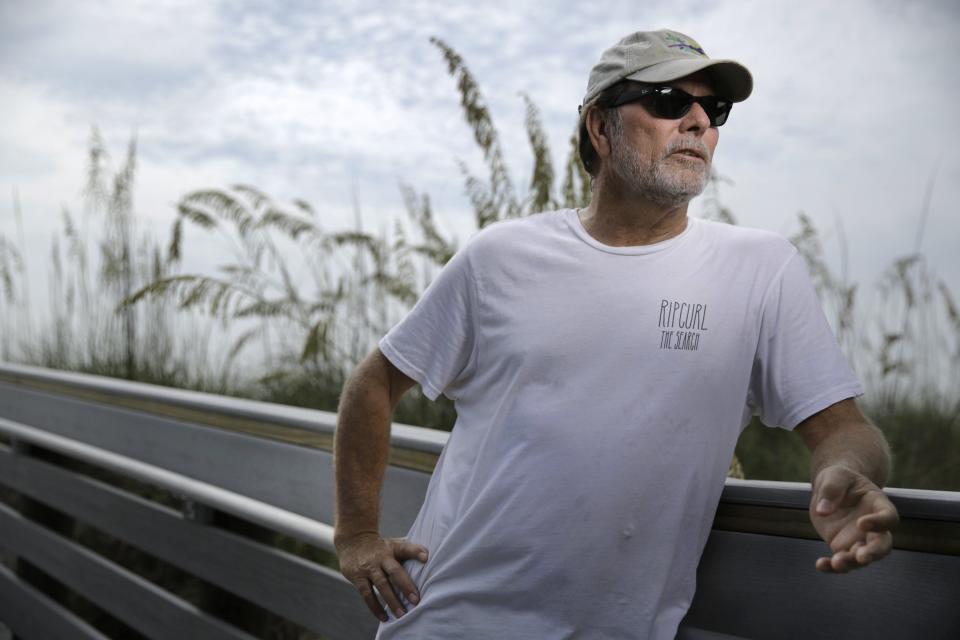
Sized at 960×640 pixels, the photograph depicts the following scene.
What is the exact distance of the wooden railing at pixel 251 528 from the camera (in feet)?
4.09

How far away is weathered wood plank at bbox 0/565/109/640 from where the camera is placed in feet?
11.3

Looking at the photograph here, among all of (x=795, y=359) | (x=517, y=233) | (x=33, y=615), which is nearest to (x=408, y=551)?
(x=517, y=233)

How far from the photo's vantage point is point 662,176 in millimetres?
1561

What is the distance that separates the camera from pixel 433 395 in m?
1.67

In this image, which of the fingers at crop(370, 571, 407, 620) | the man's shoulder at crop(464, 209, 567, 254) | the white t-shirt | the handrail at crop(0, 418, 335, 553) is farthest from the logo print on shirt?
the handrail at crop(0, 418, 335, 553)

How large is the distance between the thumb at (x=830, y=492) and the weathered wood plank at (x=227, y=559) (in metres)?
1.11

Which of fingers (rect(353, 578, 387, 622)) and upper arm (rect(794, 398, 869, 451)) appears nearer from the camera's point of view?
upper arm (rect(794, 398, 869, 451))

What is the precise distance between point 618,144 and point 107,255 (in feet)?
17.2

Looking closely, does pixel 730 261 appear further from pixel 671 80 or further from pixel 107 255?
pixel 107 255

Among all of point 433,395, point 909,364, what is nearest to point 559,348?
point 433,395

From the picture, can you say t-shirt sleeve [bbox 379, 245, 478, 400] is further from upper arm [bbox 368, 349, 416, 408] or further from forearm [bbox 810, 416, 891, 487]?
forearm [bbox 810, 416, 891, 487]

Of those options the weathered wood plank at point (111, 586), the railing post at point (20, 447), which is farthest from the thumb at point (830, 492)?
the railing post at point (20, 447)

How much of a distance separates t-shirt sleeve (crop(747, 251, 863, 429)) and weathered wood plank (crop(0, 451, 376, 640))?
3.19ft

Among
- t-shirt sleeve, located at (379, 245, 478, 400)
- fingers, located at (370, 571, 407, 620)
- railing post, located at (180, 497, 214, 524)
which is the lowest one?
railing post, located at (180, 497, 214, 524)
